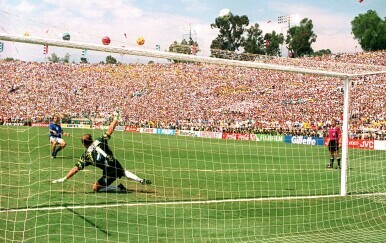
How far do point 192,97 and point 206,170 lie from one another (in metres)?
6.21

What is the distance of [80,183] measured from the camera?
39.4 feet

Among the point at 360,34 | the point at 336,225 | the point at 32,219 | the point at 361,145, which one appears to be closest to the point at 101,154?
the point at 32,219

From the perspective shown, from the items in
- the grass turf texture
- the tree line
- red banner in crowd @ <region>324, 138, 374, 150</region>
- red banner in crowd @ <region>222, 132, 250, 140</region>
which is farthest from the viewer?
the tree line

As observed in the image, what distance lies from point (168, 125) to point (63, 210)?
22497 millimetres

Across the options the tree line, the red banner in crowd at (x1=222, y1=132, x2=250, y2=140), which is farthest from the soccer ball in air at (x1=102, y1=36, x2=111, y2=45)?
the tree line

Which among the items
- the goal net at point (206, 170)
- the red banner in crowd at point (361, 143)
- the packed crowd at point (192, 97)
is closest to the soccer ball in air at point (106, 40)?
the goal net at point (206, 170)

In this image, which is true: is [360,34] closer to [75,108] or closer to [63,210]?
[75,108]

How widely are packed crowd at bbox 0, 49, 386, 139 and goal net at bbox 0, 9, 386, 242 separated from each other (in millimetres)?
87

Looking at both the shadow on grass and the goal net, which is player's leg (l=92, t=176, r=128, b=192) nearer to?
the goal net

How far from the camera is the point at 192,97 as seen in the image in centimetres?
2177

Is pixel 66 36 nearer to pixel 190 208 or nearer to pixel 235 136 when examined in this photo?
pixel 190 208

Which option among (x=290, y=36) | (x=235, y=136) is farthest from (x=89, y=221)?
(x=290, y=36)

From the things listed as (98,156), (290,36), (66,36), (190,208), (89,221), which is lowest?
(190,208)

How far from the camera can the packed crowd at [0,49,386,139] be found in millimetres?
16344
